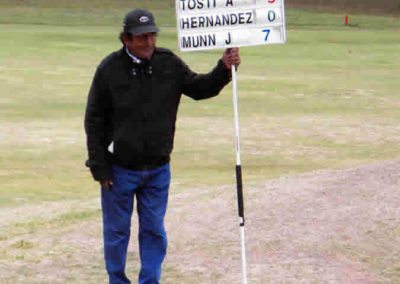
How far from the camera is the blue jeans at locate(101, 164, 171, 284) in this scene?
7613mm

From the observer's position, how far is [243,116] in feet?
76.3

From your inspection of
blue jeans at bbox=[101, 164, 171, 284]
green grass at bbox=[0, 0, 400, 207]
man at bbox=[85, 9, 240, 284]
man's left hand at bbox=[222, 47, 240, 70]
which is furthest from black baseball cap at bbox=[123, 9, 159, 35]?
green grass at bbox=[0, 0, 400, 207]

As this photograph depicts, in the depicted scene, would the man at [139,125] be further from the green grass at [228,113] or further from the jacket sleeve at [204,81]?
the green grass at [228,113]

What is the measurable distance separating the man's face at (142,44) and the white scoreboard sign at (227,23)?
319 mm

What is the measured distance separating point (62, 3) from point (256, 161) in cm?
5155

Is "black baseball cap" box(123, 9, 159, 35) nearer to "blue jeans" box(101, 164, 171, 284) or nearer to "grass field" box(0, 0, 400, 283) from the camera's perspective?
"blue jeans" box(101, 164, 171, 284)

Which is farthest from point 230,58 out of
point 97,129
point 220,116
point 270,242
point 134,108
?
point 220,116

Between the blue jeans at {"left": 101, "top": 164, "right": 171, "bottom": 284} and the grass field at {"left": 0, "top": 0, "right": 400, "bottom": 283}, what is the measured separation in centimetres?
97

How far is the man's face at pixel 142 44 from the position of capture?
741 centimetres

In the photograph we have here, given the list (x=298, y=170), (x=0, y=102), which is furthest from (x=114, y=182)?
(x=0, y=102)

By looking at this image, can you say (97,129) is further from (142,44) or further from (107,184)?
(142,44)

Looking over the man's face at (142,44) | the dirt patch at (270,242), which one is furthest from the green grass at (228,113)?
the man's face at (142,44)

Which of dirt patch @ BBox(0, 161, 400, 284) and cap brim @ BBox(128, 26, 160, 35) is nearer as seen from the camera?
cap brim @ BBox(128, 26, 160, 35)

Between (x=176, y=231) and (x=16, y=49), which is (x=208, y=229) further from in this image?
(x=16, y=49)
